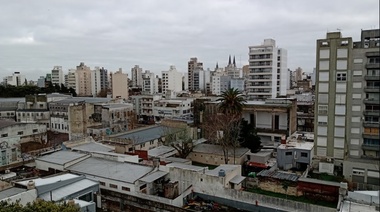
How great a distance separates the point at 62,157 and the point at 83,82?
47.1 metres

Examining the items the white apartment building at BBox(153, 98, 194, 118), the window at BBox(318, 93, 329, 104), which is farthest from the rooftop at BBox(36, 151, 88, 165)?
the white apartment building at BBox(153, 98, 194, 118)

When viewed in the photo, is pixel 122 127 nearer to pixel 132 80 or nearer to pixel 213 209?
pixel 213 209

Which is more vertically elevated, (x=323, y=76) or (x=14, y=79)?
(x=14, y=79)

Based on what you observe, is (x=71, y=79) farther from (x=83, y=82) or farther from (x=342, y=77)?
(x=342, y=77)

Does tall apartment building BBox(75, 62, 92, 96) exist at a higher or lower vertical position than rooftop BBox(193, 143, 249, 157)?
higher

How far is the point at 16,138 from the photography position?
60.6 feet

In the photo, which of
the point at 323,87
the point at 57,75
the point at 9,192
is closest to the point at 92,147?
the point at 9,192

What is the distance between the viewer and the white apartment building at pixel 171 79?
180 feet

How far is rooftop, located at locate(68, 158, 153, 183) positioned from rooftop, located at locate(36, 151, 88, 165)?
0.43m

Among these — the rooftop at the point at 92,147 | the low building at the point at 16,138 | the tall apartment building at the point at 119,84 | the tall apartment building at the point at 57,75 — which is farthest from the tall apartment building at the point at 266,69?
the tall apartment building at the point at 57,75

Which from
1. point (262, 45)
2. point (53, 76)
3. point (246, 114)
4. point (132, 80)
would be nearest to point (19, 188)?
point (246, 114)

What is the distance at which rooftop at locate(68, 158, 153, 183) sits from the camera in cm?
1288

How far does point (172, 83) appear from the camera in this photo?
55.6m

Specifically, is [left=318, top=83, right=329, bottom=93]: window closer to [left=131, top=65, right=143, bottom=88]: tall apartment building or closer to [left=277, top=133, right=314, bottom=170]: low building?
[left=277, top=133, right=314, bottom=170]: low building
